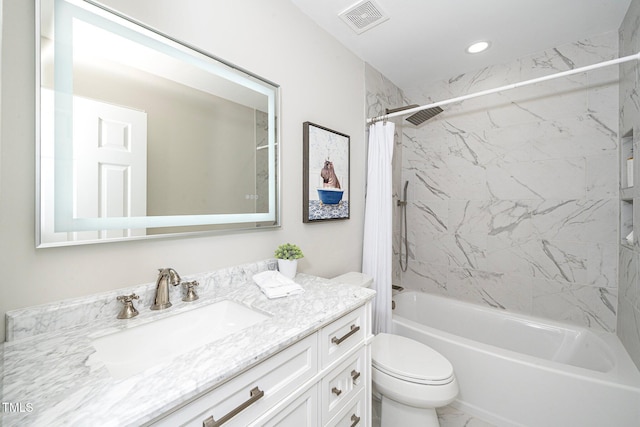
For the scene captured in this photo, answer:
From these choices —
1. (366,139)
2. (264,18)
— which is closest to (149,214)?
(264,18)

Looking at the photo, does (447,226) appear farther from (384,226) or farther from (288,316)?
(288,316)

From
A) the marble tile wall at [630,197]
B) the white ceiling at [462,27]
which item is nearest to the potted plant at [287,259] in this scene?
the white ceiling at [462,27]

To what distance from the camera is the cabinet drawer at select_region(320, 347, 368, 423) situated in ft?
3.19

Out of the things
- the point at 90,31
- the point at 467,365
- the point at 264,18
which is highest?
the point at 264,18

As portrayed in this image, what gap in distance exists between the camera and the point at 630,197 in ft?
5.41

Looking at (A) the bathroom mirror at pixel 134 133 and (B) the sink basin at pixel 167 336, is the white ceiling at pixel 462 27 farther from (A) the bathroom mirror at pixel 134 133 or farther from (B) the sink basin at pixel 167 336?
(B) the sink basin at pixel 167 336

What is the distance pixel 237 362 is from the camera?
0.66 metres

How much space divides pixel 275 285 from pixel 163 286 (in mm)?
431

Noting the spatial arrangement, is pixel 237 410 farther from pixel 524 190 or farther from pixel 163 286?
pixel 524 190

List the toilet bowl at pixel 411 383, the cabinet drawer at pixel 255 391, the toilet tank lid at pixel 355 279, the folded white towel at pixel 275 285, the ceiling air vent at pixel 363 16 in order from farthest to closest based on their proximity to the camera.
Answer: the toilet tank lid at pixel 355 279, the ceiling air vent at pixel 363 16, the toilet bowl at pixel 411 383, the folded white towel at pixel 275 285, the cabinet drawer at pixel 255 391

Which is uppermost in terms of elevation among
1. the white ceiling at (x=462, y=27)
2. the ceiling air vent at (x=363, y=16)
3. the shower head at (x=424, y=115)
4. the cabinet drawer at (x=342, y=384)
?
the white ceiling at (x=462, y=27)

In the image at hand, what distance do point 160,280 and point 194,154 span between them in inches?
20.9

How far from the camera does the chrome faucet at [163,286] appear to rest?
0.97 m

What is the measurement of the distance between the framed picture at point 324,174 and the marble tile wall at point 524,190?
3.74ft
